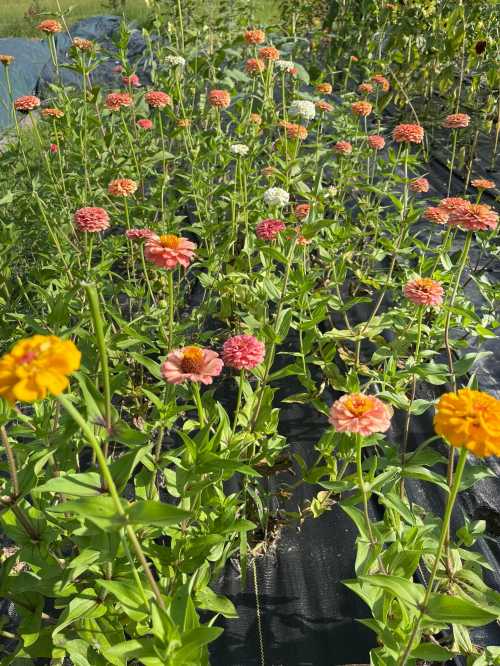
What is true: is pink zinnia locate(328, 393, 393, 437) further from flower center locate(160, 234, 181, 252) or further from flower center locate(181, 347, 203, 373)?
flower center locate(160, 234, 181, 252)

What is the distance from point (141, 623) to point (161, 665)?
26 cm

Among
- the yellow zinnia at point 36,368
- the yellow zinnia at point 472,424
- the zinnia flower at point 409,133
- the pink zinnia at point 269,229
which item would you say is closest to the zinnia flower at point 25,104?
the pink zinnia at point 269,229

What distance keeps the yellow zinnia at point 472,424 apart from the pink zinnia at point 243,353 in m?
0.49

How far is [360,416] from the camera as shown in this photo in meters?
0.91

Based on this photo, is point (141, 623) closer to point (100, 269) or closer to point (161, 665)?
point (161, 665)

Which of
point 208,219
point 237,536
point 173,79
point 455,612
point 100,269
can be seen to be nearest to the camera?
point 455,612

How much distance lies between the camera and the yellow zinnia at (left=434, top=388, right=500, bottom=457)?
0.70 metres

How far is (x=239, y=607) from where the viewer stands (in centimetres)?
143

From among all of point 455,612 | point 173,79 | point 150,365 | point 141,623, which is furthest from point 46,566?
point 173,79

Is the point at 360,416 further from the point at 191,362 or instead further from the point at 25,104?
the point at 25,104

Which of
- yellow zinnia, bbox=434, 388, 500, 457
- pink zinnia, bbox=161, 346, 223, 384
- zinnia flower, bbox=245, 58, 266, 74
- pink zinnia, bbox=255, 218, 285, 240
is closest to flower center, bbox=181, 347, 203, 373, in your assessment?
A: pink zinnia, bbox=161, 346, 223, 384

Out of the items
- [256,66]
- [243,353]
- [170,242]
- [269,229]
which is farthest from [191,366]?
[256,66]

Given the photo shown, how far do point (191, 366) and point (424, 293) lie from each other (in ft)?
2.14

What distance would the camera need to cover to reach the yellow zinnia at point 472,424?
70cm
